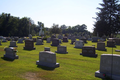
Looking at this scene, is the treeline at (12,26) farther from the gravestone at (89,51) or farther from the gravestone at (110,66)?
the gravestone at (110,66)

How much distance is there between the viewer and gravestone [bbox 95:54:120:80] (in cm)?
663

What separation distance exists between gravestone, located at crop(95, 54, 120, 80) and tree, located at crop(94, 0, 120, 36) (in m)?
42.2

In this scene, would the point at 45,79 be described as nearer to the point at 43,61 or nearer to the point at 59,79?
the point at 59,79

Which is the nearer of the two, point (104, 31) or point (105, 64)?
point (105, 64)

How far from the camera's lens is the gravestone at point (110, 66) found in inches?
261

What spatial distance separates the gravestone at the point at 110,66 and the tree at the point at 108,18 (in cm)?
4215

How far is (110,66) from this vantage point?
6.85 meters

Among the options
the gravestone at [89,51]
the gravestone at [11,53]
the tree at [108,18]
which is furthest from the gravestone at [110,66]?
the tree at [108,18]

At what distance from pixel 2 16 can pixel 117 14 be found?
49708mm

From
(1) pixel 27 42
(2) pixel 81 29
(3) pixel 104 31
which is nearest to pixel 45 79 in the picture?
(1) pixel 27 42

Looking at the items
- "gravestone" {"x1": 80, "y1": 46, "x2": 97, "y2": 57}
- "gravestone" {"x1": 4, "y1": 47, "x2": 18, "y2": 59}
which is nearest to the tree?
"gravestone" {"x1": 80, "y1": 46, "x2": 97, "y2": 57}

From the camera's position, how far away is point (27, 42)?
19250 mm

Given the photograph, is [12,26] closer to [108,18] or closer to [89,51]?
[108,18]

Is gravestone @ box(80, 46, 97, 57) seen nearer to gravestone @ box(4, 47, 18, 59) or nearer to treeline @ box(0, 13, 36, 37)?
gravestone @ box(4, 47, 18, 59)
